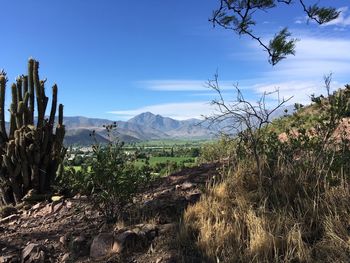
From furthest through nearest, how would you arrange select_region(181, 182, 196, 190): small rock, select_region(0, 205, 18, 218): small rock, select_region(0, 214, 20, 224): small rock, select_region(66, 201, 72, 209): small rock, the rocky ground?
select_region(0, 205, 18, 218): small rock < select_region(0, 214, 20, 224): small rock < select_region(66, 201, 72, 209): small rock < select_region(181, 182, 196, 190): small rock < the rocky ground

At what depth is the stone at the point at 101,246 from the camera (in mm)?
5238

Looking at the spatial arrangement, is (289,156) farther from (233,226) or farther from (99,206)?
(99,206)

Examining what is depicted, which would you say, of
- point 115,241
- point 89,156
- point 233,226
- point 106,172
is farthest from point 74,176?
point 233,226

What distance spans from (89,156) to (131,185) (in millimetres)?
865

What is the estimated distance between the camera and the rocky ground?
5.19 meters

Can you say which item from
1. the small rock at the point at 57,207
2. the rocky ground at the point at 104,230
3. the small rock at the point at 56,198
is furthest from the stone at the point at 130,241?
the small rock at the point at 56,198

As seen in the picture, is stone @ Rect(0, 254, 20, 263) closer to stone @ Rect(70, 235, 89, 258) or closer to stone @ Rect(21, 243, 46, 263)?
stone @ Rect(21, 243, 46, 263)

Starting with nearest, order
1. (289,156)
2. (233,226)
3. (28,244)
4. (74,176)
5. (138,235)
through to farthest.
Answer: (233,226) < (138,235) < (28,244) < (289,156) < (74,176)

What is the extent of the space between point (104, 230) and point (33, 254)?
89 centimetres

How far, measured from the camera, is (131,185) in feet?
20.8

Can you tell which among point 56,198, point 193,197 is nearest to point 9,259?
point 193,197

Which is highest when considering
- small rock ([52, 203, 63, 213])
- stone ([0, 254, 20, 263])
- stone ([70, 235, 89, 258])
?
small rock ([52, 203, 63, 213])

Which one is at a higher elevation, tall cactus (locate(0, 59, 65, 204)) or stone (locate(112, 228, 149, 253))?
tall cactus (locate(0, 59, 65, 204))

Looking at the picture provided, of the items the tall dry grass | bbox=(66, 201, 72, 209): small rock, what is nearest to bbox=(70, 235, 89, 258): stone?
the tall dry grass
